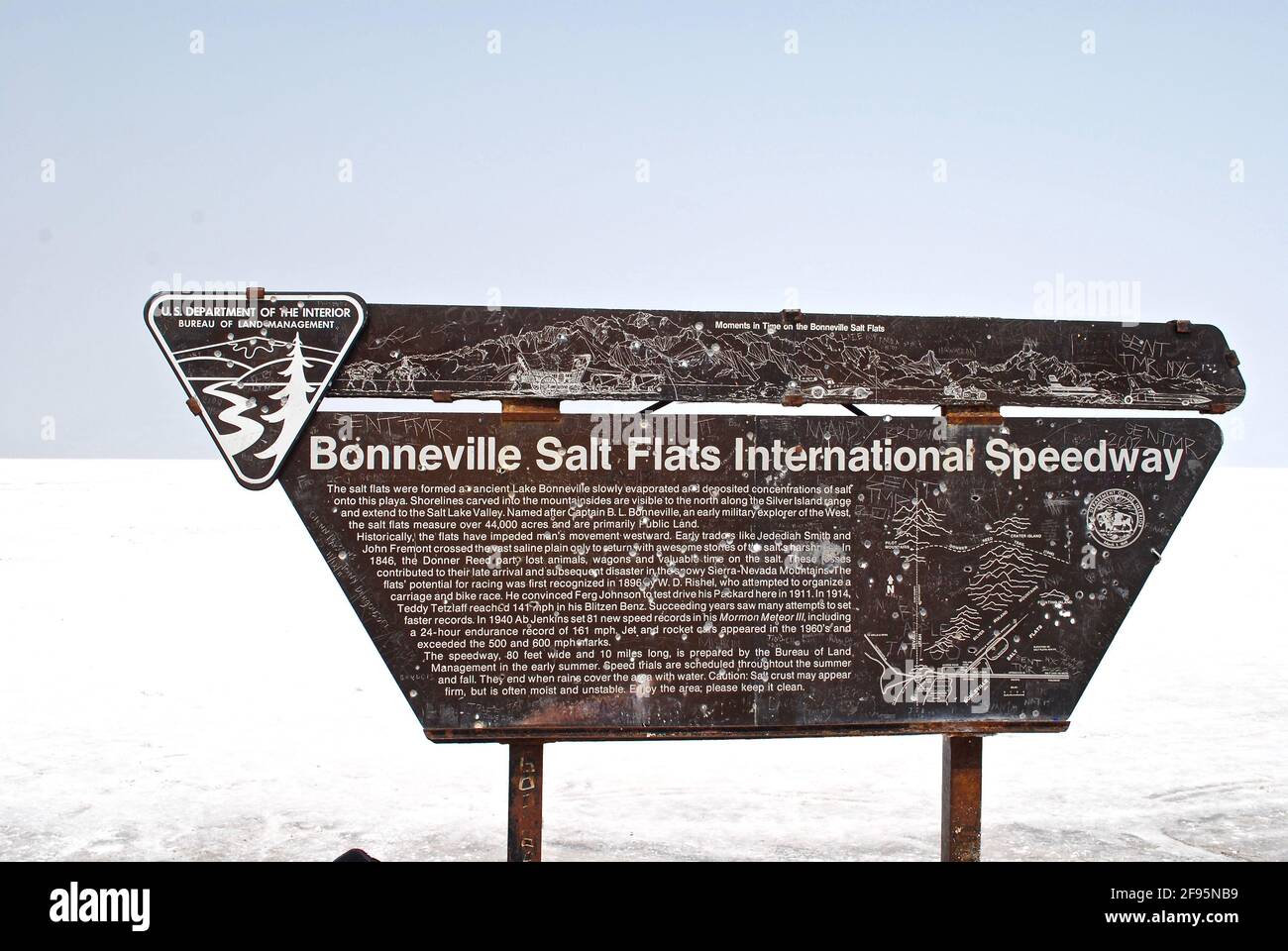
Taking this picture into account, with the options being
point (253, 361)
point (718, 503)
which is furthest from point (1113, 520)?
point (253, 361)

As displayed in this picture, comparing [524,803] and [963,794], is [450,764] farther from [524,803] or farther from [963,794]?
[963,794]

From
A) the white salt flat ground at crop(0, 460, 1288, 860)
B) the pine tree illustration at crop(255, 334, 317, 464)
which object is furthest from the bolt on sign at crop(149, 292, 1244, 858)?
the white salt flat ground at crop(0, 460, 1288, 860)

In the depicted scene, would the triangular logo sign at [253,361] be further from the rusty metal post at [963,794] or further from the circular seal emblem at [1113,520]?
the circular seal emblem at [1113,520]

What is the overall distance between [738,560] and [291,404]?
197 centimetres

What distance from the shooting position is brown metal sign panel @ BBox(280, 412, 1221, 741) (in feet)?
13.4

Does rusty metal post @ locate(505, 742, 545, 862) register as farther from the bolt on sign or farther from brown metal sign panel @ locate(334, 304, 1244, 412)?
brown metal sign panel @ locate(334, 304, 1244, 412)

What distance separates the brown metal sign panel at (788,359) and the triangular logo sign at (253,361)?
13 centimetres

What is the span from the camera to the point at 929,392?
14.1 ft

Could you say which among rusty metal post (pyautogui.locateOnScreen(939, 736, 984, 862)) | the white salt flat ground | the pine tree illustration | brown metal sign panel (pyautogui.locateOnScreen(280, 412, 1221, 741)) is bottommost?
the white salt flat ground

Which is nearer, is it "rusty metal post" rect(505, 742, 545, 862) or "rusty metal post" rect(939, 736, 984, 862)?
"rusty metal post" rect(505, 742, 545, 862)

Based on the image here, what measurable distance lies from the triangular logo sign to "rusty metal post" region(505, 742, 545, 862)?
5.18 feet

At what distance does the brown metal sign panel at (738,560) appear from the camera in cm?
407

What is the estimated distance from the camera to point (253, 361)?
407cm

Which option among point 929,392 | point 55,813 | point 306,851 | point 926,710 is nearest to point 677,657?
point 926,710
